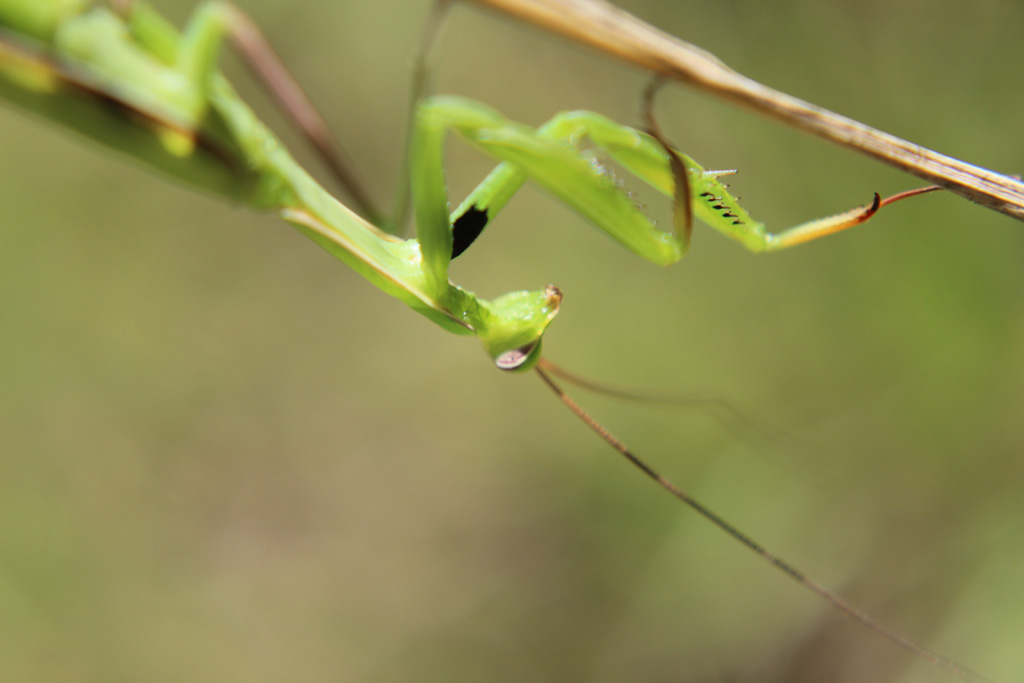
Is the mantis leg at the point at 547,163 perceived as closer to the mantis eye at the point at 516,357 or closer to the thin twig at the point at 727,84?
the thin twig at the point at 727,84

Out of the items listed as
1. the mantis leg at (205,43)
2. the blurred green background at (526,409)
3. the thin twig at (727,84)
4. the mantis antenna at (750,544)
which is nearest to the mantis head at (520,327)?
the mantis antenna at (750,544)

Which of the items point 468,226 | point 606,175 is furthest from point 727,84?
point 468,226

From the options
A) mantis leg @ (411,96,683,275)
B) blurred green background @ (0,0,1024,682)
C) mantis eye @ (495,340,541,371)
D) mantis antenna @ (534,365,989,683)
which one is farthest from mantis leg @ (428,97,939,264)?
blurred green background @ (0,0,1024,682)

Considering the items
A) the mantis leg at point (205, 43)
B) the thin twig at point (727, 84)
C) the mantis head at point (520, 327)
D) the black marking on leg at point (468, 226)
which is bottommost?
the mantis head at point (520, 327)

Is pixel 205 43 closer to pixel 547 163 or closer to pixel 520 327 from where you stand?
pixel 547 163

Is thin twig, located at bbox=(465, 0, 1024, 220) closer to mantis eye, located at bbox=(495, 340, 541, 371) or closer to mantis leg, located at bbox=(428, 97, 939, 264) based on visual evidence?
mantis leg, located at bbox=(428, 97, 939, 264)
